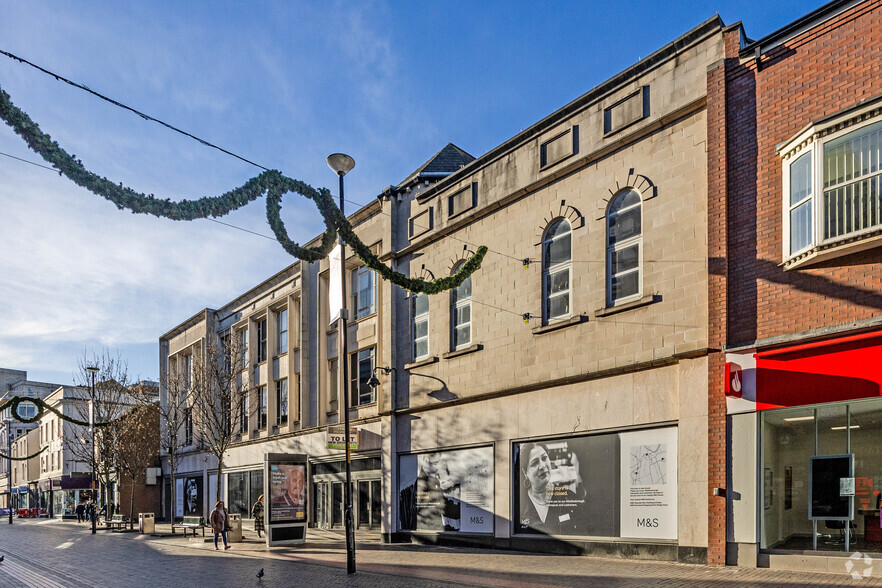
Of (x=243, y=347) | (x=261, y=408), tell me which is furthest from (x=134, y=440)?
(x=243, y=347)

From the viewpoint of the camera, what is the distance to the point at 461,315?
2102cm

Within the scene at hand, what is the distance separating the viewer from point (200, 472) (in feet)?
133

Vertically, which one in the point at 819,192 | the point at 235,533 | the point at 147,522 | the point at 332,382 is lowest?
the point at 147,522

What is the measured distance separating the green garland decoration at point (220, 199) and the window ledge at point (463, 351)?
432 centimetres

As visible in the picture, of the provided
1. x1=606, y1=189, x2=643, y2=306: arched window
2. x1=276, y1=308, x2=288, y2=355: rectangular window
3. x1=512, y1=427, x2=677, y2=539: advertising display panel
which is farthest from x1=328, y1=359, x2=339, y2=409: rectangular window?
x1=606, y1=189, x2=643, y2=306: arched window

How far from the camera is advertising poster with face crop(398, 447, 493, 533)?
19234 mm

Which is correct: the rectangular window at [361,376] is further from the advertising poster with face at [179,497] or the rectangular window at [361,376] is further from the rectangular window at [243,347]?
the advertising poster with face at [179,497]

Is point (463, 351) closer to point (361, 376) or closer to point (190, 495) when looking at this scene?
point (361, 376)

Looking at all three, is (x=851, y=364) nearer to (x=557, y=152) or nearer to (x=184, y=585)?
(x=557, y=152)

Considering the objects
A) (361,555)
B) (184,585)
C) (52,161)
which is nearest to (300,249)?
(52,161)

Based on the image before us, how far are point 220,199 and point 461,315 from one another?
1073cm

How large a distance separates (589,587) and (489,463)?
7.50 metres

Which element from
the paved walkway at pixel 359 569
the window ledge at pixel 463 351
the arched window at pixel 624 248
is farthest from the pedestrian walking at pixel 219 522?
the arched window at pixel 624 248

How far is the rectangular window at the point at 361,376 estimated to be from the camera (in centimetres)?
2562
